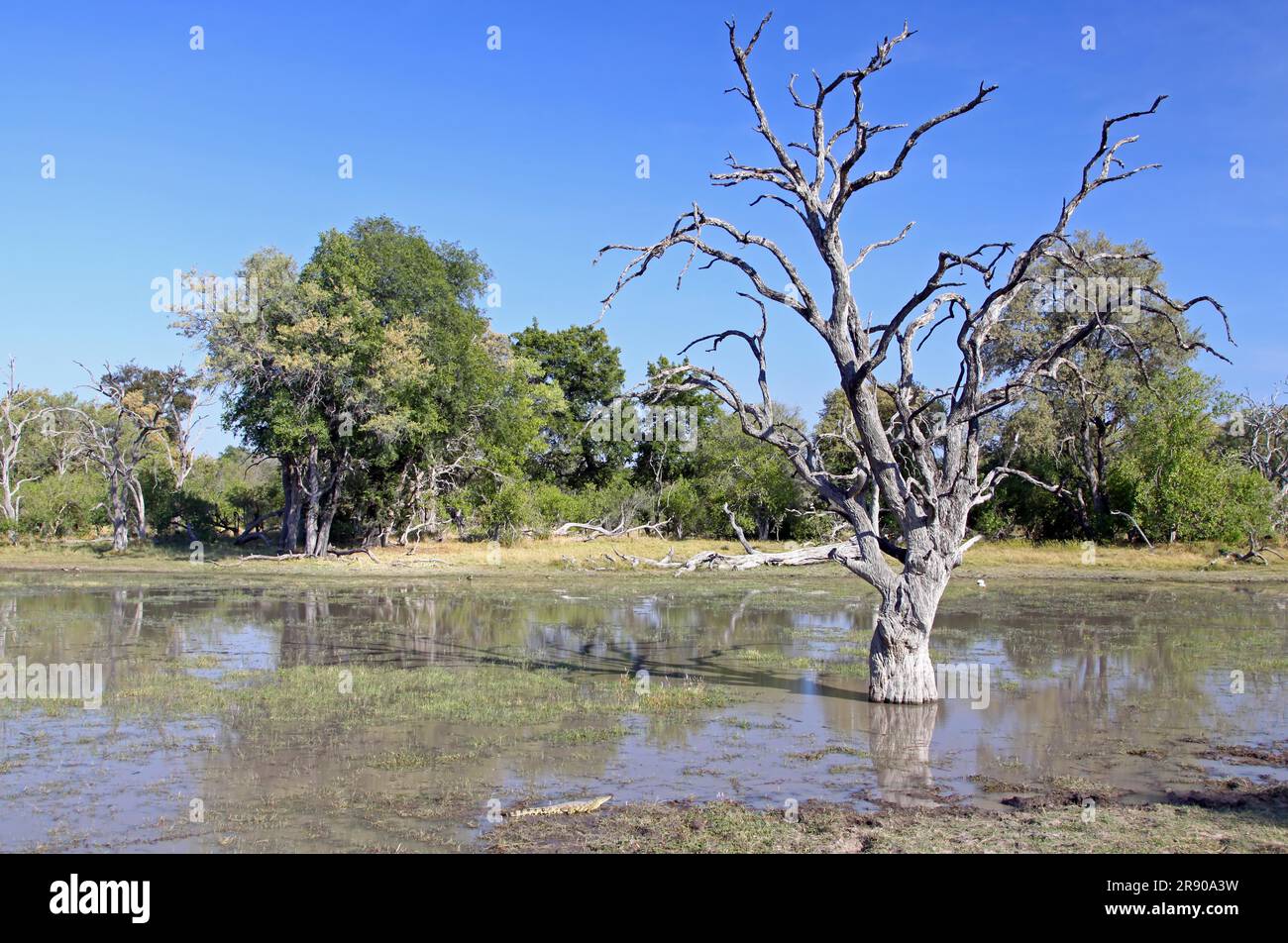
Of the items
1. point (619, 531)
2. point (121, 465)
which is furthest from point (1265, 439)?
point (121, 465)

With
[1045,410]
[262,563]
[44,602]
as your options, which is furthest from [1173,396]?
[44,602]

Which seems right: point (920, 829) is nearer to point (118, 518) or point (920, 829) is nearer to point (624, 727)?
point (624, 727)

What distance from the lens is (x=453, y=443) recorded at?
3697 centimetres

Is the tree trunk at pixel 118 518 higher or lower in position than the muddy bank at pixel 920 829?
higher

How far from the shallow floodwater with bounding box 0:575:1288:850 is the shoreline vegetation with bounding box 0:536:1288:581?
27.6ft

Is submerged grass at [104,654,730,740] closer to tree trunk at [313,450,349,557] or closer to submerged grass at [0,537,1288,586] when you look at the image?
submerged grass at [0,537,1288,586]

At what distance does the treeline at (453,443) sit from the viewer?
1264 inches

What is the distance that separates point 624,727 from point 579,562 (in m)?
22.0

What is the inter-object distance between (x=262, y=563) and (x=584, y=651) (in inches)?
770

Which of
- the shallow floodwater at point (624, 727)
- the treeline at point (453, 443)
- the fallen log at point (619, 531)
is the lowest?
the shallow floodwater at point (624, 727)

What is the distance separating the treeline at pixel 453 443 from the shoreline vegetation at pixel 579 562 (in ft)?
3.87

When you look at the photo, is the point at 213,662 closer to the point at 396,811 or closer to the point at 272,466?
the point at 396,811

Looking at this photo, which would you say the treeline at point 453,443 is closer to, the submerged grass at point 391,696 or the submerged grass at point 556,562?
the submerged grass at point 556,562

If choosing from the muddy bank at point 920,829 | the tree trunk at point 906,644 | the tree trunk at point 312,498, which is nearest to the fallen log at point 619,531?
the tree trunk at point 312,498
